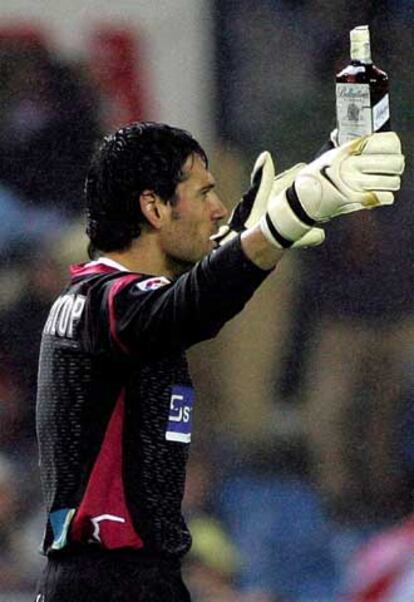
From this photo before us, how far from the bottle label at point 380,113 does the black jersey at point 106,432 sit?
48 cm

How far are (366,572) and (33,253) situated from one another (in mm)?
1377

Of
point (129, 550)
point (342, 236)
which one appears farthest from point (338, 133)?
point (342, 236)

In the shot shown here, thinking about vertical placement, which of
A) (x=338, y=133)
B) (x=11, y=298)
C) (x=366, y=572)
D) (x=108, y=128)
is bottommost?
(x=366, y=572)

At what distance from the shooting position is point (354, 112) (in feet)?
11.3

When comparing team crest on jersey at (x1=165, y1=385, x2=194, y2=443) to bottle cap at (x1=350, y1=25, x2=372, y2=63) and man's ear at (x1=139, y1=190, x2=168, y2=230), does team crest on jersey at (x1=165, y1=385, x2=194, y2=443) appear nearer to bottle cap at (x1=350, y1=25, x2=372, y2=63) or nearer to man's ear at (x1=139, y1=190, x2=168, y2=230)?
man's ear at (x1=139, y1=190, x2=168, y2=230)

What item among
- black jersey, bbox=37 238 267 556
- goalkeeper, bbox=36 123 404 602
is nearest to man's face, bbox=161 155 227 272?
goalkeeper, bbox=36 123 404 602

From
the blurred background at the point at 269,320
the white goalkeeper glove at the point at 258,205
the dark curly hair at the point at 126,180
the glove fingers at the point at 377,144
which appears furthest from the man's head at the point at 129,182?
the blurred background at the point at 269,320

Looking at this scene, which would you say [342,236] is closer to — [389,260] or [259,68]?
[389,260]

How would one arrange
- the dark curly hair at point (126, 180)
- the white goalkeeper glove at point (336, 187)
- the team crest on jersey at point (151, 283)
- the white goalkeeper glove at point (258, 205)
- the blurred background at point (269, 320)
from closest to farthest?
1. the white goalkeeper glove at point (336, 187)
2. the team crest on jersey at point (151, 283)
3. the dark curly hair at point (126, 180)
4. the white goalkeeper glove at point (258, 205)
5. the blurred background at point (269, 320)

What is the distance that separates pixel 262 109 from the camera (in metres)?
→ 5.59

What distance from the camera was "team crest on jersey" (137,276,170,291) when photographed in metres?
3.33

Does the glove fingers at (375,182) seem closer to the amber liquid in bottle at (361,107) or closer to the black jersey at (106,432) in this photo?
the amber liquid in bottle at (361,107)

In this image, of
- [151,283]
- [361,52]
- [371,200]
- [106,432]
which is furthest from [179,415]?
[361,52]

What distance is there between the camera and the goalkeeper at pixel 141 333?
3.20 m
